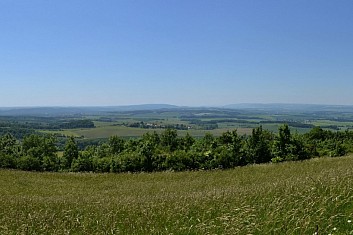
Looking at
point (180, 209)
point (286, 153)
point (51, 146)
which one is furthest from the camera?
point (51, 146)

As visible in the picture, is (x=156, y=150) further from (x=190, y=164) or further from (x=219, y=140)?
(x=219, y=140)

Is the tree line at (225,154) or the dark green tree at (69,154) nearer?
the tree line at (225,154)

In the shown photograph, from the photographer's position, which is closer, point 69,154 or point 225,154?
point 225,154

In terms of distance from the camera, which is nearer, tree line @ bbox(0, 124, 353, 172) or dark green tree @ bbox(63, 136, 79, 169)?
tree line @ bbox(0, 124, 353, 172)

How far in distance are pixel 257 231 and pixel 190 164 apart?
24619mm

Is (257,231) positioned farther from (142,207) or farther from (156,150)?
(156,150)

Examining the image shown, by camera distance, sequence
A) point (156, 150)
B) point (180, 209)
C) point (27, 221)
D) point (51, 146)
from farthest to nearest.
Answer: point (51, 146), point (156, 150), point (180, 209), point (27, 221)

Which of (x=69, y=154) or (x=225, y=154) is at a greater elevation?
(x=225, y=154)

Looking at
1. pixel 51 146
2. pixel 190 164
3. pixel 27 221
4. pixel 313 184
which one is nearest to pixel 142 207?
pixel 27 221

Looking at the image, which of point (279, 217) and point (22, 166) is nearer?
point (279, 217)

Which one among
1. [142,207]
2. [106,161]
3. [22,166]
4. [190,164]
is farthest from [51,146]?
[142,207]

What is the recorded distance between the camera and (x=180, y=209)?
19.0ft

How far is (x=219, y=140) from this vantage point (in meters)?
32.9

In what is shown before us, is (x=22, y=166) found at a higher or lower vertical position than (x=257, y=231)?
lower
